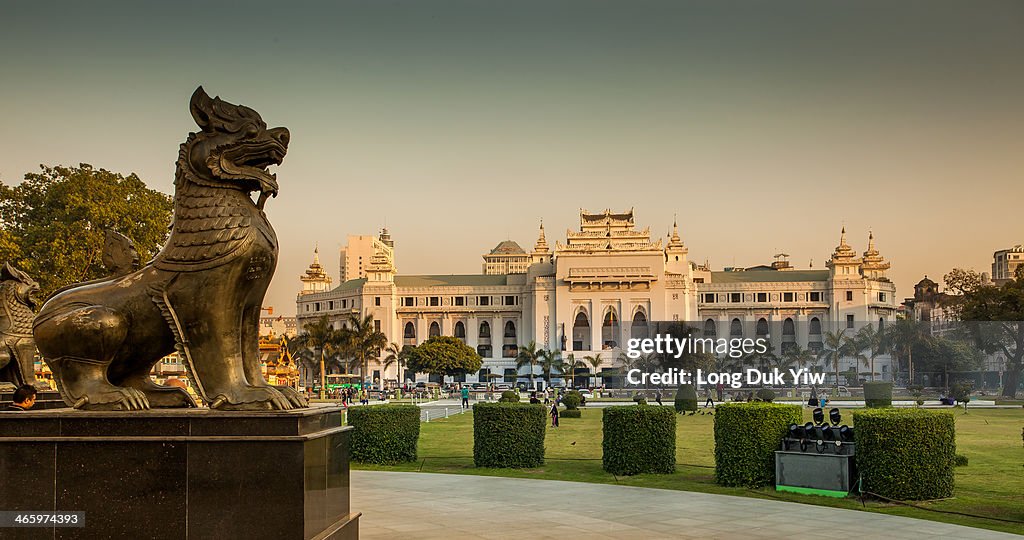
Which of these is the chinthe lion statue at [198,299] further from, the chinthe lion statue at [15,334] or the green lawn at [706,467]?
the green lawn at [706,467]

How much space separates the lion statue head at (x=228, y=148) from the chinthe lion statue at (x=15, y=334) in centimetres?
638

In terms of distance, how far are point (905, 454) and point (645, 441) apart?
3.80 metres

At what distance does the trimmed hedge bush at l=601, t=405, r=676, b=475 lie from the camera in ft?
43.1

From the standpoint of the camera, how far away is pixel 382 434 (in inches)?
579

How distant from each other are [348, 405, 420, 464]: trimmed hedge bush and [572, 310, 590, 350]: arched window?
259 ft

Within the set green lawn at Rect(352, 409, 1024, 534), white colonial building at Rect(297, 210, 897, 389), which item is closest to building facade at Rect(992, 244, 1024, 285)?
white colonial building at Rect(297, 210, 897, 389)

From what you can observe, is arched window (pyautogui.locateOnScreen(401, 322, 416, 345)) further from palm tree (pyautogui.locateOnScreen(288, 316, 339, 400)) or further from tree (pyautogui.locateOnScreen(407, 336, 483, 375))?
palm tree (pyautogui.locateOnScreen(288, 316, 339, 400))

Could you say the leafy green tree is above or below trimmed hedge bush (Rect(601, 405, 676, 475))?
above

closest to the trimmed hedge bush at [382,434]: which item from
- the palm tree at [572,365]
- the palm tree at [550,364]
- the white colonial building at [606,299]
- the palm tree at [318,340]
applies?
the palm tree at [318,340]

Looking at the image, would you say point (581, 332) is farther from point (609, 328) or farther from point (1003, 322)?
point (1003, 322)

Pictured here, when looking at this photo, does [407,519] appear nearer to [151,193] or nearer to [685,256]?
[151,193]

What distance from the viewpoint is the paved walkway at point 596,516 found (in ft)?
26.3

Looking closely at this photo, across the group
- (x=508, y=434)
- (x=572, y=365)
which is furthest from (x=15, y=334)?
(x=572, y=365)

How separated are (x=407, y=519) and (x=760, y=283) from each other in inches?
3567
